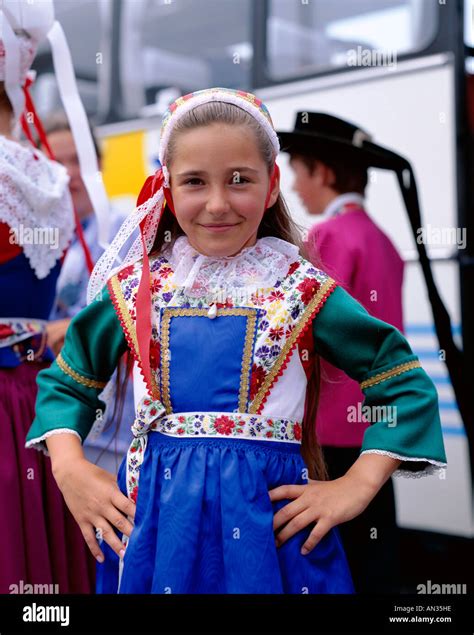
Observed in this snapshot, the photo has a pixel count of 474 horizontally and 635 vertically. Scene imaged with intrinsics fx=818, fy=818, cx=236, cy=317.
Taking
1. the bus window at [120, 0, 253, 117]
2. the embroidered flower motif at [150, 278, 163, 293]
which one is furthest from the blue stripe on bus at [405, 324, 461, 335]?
the embroidered flower motif at [150, 278, 163, 293]

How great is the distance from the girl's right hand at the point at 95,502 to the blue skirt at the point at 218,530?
0.10 ft

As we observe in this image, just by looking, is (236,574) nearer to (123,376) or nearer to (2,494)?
(123,376)

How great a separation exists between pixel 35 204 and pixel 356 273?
118 centimetres

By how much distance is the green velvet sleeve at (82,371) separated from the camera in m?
1.54

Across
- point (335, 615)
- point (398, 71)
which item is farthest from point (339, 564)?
point (398, 71)

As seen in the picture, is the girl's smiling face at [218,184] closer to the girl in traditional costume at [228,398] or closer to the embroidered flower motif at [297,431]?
the girl in traditional costume at [228,398]

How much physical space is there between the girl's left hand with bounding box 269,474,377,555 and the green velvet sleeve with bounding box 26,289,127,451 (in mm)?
397

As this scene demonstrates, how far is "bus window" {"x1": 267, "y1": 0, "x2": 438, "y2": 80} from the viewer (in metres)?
3.47

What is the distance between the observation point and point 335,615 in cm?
143

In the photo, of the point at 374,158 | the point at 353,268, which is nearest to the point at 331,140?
Answer: the point at 374,158

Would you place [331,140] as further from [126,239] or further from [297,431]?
[297,431]

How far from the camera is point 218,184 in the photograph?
1.40 m

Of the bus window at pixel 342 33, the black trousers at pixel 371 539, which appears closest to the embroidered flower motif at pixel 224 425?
the black trousers at pixel 371 539

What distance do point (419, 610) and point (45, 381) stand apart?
33.1 inches
